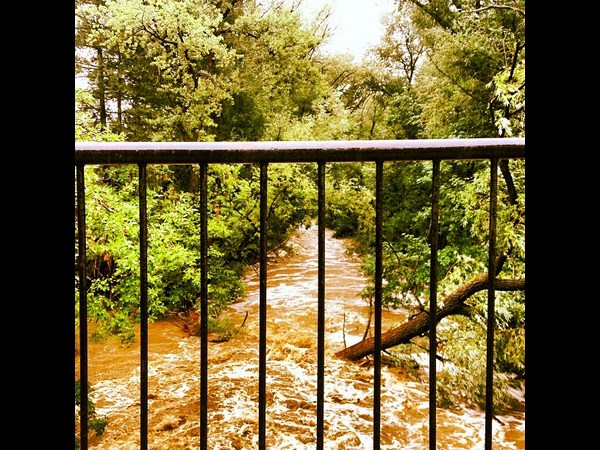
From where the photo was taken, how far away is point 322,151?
1.08m

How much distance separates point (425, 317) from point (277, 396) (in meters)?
1.73

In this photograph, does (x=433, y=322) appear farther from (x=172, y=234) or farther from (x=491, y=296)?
(x=172, y=234)

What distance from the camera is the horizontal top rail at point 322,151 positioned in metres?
1.07

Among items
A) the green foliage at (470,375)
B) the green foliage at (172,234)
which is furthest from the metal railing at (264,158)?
the green foliage at (470,375)

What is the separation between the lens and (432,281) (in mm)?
1213

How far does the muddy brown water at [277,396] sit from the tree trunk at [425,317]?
178 millimetres

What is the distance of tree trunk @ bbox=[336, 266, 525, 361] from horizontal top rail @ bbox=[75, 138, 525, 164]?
345cm

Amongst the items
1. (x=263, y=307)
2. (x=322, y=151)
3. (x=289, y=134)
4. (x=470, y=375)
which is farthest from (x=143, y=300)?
(x=289, y=134)

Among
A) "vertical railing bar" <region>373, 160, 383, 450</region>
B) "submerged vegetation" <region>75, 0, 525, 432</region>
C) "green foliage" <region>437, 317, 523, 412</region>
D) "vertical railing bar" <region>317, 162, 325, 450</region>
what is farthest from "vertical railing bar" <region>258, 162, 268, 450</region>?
"green foliage" <region>437, 317, 523, 412</region>

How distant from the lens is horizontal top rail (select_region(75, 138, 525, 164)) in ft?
3.51

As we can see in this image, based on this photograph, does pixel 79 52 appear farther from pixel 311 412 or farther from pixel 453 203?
pixel 311 412
